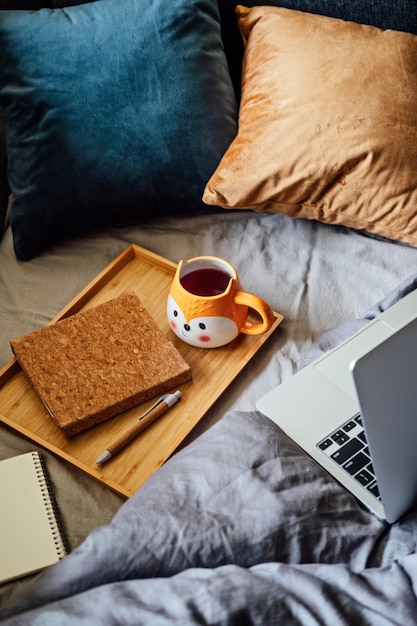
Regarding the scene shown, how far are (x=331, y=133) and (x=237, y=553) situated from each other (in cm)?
63

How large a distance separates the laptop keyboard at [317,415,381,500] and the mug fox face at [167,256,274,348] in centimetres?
18

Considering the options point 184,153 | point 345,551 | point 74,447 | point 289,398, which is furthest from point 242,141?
point 345,551

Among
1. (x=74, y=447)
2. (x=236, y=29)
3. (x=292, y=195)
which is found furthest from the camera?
(x=236, y=29)

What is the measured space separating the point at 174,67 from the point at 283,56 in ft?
0.58

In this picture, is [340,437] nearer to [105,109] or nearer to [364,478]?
[364,478]

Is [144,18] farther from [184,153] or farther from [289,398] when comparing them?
[289,398]

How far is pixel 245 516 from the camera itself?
2.46ft

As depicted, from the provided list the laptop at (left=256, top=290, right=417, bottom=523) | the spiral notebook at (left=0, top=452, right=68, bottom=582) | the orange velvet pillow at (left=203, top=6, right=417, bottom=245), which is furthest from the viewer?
the orange velvet pillow at (left=203, top=6, right=417, bottom=245)

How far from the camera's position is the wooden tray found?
35.5 inches

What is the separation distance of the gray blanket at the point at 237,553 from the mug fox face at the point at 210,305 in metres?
0.16

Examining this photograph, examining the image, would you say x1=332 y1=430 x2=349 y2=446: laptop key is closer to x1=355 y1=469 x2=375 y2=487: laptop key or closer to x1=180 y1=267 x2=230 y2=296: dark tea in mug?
x1=355 y1=469 x2=375 y2=487: laptop key

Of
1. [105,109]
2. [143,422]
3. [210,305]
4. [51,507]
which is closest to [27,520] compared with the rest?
[51,507]

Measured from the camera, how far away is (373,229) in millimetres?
1108

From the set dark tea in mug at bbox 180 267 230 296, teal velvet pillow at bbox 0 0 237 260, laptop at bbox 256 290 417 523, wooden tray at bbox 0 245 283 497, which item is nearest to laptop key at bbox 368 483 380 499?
laptop at bbox 256 290 417 523
